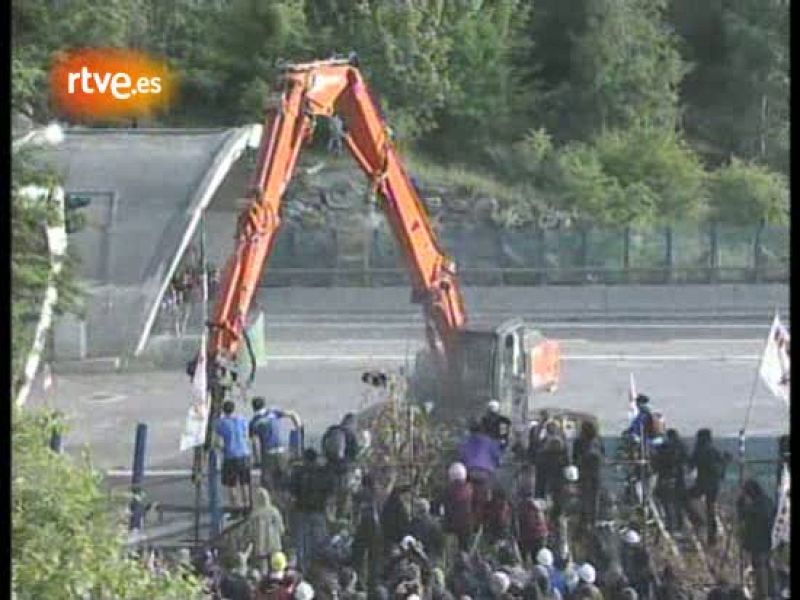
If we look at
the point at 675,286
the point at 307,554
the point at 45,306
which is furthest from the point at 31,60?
the point at 675,286

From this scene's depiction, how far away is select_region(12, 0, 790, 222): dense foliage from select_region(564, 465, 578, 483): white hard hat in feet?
1.99

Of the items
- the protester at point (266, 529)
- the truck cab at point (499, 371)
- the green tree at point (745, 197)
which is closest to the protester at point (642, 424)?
the truck cab at point (499, 371)

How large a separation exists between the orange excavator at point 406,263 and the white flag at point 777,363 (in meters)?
0.59

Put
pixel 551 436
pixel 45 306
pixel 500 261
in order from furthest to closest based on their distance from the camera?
pixel 500 261 < pixel 551 436 < pixel 45 306

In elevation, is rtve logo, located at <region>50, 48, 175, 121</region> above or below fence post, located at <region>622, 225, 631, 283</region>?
above

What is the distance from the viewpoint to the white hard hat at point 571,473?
405cm

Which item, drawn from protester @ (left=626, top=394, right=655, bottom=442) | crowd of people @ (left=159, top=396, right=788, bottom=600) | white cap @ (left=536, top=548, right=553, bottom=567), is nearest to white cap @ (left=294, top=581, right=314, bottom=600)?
crowd of people @ (left=159, top=396, right=788, bottom=600)

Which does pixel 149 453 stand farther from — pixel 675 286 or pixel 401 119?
pixel 675 286

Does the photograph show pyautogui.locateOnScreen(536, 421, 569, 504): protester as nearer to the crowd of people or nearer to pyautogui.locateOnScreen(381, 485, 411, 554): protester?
the crowd of people

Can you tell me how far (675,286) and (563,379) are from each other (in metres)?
0.35

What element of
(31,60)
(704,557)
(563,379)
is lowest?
(704,557)

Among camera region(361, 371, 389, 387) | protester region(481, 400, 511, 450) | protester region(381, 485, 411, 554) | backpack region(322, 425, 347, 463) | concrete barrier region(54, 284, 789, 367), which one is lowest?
protester region(381, 485, 411, 554)

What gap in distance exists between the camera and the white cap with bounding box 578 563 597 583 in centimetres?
370

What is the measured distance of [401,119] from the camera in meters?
4.25
